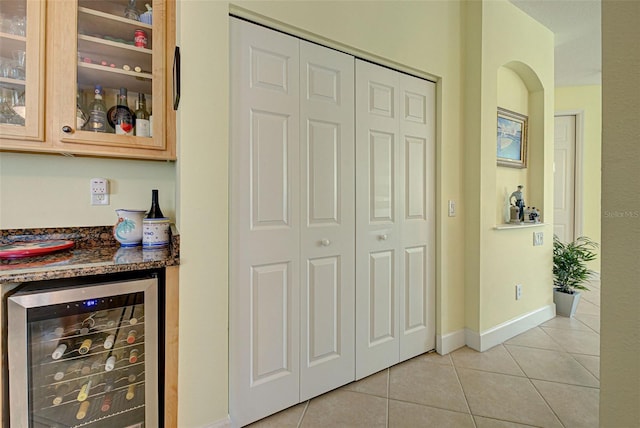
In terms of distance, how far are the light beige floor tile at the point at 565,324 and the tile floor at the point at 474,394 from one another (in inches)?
13.1

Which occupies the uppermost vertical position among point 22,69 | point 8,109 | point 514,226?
point 22,69

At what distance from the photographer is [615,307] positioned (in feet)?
1.88

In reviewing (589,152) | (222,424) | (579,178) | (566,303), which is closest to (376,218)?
(222,424)

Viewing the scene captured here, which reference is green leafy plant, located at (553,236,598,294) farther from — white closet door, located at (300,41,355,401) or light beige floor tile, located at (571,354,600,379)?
white closet door, located at (300,41,355,401)

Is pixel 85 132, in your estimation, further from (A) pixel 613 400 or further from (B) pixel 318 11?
(A) pixel 613 400

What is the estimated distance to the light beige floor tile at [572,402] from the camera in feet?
5.07

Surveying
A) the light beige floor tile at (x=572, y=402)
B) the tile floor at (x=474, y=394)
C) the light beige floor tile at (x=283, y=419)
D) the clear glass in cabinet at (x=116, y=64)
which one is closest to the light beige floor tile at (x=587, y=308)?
the tile floor at (x=474, y=394)

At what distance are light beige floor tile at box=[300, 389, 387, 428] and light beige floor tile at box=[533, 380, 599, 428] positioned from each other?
95 centimetres

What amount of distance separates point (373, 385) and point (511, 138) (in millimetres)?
2405

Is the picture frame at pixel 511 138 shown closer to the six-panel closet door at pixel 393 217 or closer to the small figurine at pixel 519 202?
the small figurine at pixel 519 202

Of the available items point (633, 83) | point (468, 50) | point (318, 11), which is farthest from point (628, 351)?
point (468, 50)

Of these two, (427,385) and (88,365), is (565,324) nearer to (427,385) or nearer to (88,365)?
(427,385)

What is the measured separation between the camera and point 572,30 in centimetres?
279

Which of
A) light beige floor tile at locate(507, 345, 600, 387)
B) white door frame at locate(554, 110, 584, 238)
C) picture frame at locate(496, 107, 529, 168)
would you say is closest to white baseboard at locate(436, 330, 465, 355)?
light beige floor tile at locate(507, 345, 600, 387)
